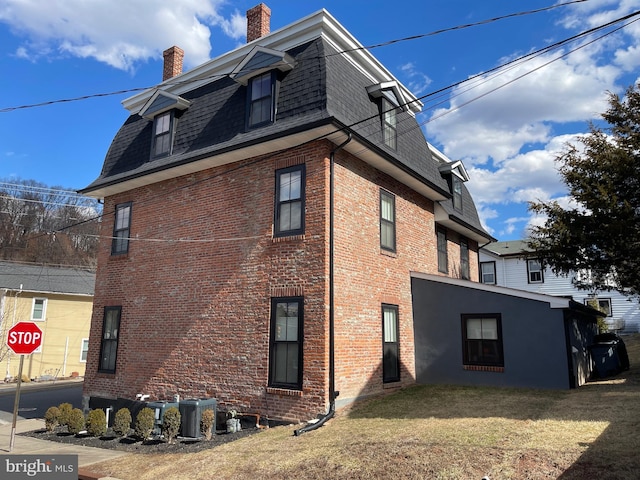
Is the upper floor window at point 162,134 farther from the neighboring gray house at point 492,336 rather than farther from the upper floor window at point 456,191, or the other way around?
the upper floor window at point 456,191

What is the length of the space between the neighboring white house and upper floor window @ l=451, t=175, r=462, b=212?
1303 cm

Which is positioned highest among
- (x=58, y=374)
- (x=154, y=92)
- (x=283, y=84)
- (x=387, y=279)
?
(x=154, y=92)

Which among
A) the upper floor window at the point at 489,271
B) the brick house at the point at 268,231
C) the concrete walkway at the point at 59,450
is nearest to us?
the concrete walkway at the point at 59,450

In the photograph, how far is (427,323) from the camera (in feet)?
45.7

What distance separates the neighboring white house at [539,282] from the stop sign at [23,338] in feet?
89.0

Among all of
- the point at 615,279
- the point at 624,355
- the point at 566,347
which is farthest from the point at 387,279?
the point at 624,355

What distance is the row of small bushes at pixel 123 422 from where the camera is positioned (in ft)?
34.2

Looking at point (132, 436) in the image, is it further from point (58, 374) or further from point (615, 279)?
point (58, 374)

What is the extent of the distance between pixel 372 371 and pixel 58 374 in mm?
28506

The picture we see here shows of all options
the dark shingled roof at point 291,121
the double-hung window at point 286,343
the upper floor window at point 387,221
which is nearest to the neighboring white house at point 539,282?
the upper floor window at point 387,221

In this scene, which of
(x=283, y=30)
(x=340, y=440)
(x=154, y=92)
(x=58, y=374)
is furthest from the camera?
(x=58, y=374)

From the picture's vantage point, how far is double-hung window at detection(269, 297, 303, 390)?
34.6 feet

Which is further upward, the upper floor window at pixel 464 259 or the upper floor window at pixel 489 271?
the upper floor window at pixel 489 271

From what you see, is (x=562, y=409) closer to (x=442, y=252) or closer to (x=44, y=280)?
(x=442, y=252)
